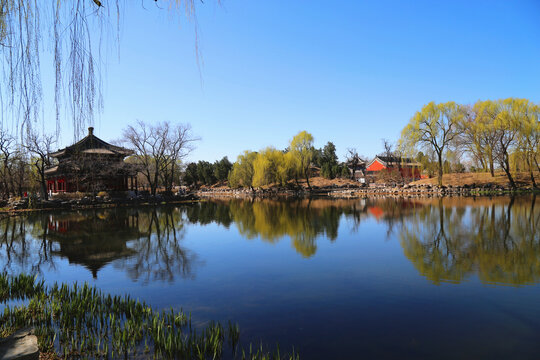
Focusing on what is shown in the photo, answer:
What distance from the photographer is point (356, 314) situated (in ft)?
17.8

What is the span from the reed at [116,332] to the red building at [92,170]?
1057 inches

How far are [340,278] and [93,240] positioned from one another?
10.3m

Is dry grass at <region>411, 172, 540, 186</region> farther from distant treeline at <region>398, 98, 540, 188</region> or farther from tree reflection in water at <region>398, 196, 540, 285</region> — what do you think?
tree reflection in water at <region>398, 196, 540, 285</region>

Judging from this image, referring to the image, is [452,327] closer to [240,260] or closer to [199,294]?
[199,294]

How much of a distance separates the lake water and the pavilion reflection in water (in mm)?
72

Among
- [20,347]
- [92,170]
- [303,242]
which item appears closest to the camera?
[20,347]

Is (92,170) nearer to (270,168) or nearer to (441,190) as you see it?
(270,168)

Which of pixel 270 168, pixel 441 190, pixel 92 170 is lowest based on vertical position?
pixel 441 190

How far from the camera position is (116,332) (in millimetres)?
4426

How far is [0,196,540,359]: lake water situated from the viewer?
15.1 feet

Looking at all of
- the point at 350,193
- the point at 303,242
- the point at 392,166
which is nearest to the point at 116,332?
the point at 303,242

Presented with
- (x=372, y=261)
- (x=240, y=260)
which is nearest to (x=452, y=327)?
(x=372, y=261)

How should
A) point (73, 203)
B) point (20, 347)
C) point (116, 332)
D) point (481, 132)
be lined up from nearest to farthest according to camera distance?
point (20, 347)
point (116, 332)
point (73, 203)
point (481, 132)

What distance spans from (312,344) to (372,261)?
4812 millimetres
